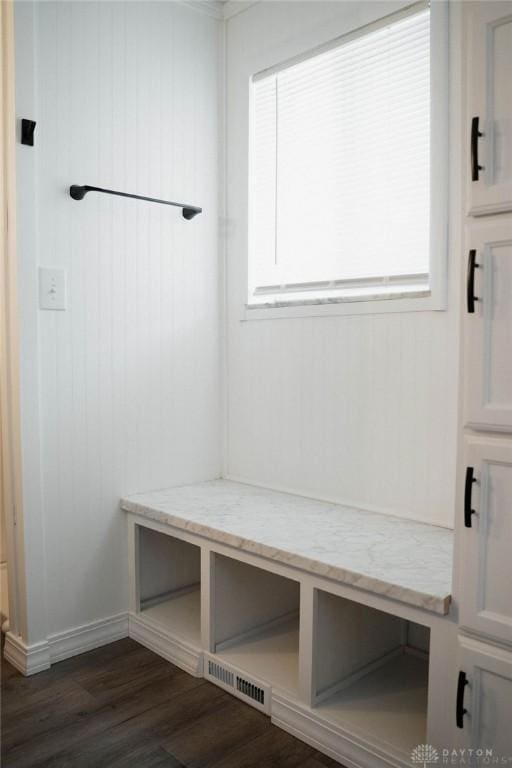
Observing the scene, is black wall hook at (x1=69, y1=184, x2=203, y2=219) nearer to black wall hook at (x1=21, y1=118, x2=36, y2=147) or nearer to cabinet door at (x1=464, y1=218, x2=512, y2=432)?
black wall hook at (x1=21, y1=118, x2=36, y2=147)

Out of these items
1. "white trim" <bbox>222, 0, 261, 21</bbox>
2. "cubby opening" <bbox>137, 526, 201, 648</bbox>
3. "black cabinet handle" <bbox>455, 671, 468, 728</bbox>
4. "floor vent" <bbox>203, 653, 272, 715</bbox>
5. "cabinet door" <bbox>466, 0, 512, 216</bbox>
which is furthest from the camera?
"white trim" <bbox>222, 0, 261, 21</bbox>

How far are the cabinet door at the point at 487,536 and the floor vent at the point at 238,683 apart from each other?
78cm

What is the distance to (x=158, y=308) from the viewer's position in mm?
2428

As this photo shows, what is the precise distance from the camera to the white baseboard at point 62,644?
6.82 feet

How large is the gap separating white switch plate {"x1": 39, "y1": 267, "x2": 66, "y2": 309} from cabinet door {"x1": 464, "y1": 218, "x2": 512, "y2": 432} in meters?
1.34

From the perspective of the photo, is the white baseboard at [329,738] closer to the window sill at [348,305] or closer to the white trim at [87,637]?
the white trim at [87,637]

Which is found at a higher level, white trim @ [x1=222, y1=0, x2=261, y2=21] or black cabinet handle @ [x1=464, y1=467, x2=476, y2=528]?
white trim @ [x1=222, y1=0, x2=261, y2=21]

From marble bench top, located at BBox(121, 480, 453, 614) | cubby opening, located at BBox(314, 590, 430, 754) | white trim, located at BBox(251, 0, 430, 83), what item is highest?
white trim, located at BBox(251, 0, 430, 83)

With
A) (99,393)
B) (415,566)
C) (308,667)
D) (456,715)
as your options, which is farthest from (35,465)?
(456,715)

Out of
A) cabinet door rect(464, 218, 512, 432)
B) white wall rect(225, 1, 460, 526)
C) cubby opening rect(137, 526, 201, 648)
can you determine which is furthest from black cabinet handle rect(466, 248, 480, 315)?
cubby opening rect(137, 526, 201, 648)

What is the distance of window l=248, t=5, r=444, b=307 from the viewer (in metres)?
2.01

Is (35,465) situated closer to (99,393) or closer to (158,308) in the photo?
(99,393)

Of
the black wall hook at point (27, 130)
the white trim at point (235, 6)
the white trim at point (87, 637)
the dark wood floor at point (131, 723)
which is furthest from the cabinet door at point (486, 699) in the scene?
the white trim at point (235, 6)

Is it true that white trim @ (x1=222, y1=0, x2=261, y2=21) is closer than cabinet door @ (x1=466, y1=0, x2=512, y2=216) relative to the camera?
No
